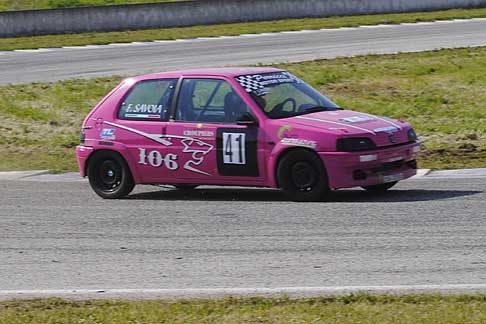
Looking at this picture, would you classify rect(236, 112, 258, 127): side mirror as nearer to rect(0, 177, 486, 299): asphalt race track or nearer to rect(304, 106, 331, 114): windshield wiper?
rect(304, 106, 331, 114): windshield wiper

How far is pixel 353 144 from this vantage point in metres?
11.6

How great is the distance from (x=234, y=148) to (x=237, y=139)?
0.10 metres

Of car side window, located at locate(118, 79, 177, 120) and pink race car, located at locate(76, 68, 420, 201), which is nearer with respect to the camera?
pink race car, located at locate(76, 68, 420, 201)

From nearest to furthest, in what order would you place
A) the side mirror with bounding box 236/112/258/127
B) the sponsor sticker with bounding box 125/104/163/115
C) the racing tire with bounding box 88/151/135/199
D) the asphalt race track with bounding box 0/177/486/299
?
the asphalt race track with bounding box 0/177/486/299 < the side mirror with bounding box 236/112/258/127 < the sponsor sticker with bounding box 125/104/163/115 < the racing tire with bounding box 88/151/135/199

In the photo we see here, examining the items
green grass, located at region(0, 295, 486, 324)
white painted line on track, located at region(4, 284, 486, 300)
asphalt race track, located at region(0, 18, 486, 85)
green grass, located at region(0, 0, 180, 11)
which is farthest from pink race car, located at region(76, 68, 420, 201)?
green grass, located at region(0, 0, 180, 11)

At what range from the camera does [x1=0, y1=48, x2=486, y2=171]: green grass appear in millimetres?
16359

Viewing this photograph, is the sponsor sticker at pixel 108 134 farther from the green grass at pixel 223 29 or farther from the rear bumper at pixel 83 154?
the green grass at pixel 223 29

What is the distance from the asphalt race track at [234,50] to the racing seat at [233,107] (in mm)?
12385

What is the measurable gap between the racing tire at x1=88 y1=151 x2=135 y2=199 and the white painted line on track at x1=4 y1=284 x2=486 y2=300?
461cm

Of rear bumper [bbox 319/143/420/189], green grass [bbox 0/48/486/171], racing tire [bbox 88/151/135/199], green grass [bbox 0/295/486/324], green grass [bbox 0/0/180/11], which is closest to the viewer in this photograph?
green grass [bbox 0/295/486/324]

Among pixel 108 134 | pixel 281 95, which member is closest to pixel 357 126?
pixel 281 95

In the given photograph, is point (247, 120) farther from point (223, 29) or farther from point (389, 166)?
point (223, 29)

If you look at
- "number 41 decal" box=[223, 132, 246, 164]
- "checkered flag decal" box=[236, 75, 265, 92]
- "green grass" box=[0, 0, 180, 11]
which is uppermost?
"green grass" box=[0, 0, 180, 11]

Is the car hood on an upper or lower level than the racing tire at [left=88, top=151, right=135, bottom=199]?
upper
